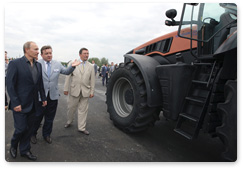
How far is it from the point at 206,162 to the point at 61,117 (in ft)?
10.9

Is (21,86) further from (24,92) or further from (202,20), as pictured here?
(202,20)

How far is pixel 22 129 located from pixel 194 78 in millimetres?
2601

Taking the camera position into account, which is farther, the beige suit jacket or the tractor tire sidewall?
the beige suit jacket

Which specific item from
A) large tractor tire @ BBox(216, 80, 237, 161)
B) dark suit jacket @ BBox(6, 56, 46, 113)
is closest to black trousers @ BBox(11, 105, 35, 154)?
dark suit jacket @ BBox(6, 56, 46, 113)

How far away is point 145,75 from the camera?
Answer: 110 inches

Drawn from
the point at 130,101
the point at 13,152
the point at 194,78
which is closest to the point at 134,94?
the point at 130,101

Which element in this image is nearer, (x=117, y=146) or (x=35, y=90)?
(x=35, y=90)

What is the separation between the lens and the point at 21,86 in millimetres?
2283

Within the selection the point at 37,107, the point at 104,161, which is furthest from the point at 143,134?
the point at 37,107

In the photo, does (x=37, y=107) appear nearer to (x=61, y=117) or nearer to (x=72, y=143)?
(x=72, y=143)

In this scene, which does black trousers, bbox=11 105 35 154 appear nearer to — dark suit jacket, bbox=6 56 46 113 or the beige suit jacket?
dark suit jacket, bbox=6 56 46 113

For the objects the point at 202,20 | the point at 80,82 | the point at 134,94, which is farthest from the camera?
the point at 80,82

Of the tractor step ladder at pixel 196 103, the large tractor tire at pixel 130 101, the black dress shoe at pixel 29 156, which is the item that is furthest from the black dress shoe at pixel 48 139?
the tractor step ladder at pixel 196 103

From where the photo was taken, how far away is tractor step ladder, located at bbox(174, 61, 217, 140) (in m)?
2.10
